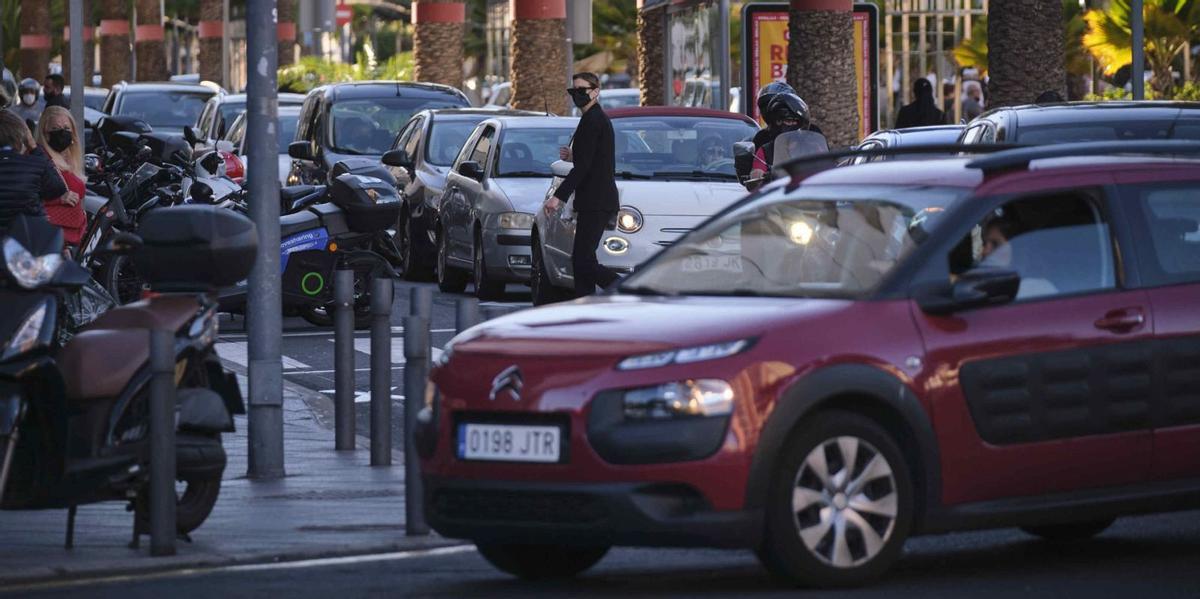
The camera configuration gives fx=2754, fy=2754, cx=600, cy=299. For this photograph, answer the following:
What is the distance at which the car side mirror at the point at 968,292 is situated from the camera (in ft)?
29.2

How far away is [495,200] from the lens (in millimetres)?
23141

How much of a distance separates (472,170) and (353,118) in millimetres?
5808

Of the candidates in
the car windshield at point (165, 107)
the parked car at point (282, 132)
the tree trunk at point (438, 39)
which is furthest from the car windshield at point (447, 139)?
the tree trunk at point (438, 39)

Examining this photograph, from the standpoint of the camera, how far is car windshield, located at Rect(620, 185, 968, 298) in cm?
923

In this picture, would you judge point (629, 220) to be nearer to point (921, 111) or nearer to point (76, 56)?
point (76, 56)

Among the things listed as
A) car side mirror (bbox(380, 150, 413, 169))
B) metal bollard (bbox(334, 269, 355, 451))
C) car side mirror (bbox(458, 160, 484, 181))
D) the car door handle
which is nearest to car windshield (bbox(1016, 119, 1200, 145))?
metal bollard (bbox(334, 269, 355, 451))

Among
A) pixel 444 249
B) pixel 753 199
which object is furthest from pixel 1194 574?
pixel 444 249

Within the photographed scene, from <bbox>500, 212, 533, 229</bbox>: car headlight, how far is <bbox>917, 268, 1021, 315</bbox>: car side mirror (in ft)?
46.2

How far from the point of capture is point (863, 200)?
→ 31.6 feet

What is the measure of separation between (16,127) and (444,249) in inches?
407

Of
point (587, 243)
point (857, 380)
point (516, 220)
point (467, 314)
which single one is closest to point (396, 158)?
point (516, 220)

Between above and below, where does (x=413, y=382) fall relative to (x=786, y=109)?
below

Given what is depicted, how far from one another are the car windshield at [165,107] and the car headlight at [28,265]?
30.2 metres

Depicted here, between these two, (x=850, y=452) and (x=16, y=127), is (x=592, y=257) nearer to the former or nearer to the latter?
(x=16, y=127)
